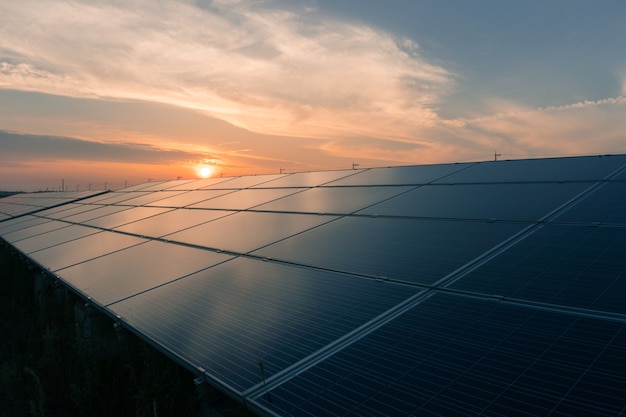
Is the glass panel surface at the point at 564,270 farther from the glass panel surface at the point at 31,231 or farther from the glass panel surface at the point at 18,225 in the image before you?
the glass panel surface at the point at 18,225

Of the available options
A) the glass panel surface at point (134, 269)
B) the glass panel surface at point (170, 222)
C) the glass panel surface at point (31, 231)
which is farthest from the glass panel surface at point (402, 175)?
the glass panel surface at point (31, 231)

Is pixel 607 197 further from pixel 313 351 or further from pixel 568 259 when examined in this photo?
pixel 313 351

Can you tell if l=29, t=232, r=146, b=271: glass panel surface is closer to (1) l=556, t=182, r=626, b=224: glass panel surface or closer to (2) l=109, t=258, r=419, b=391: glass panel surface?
(2) l=109, t=258, r=419, b=391: glass panel surface

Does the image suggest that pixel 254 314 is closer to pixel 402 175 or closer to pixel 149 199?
pixel 402 175

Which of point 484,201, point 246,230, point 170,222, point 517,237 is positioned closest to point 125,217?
point 170,222

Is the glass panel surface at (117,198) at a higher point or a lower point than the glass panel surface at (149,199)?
lower

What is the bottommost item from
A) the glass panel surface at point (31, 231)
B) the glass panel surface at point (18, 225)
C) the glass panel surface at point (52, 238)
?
the glass panel surface at point (18, 225)

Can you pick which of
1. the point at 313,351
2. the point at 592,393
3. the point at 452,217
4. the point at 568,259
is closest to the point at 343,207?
the point at 452,217

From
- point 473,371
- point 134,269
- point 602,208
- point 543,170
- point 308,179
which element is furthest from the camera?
point 308,179
